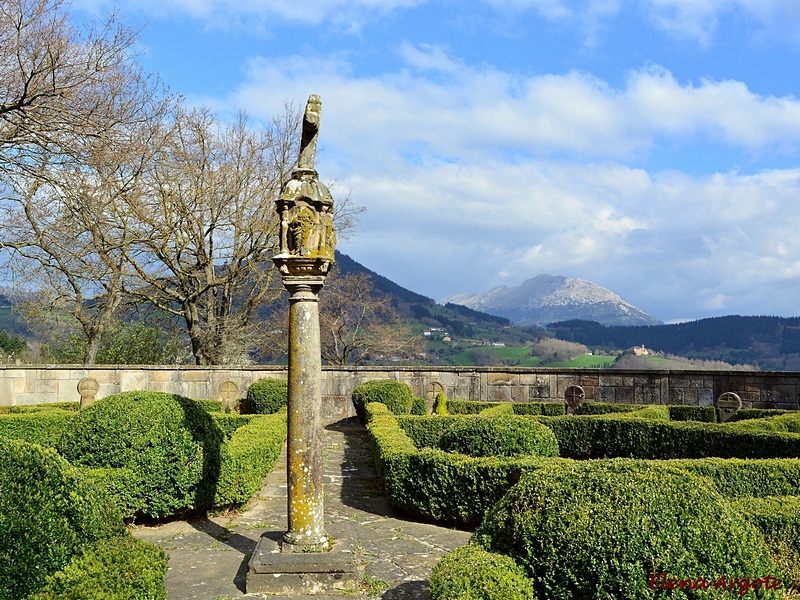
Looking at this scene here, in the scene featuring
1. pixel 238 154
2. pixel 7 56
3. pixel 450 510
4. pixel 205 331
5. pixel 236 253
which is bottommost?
pixel 450 510

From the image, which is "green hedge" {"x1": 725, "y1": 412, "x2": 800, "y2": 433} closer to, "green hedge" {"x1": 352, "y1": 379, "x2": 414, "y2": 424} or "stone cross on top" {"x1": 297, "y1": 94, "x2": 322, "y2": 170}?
"green hedge" {"x1": 352, "y1": 379, "x2": 414, "y2": 424}

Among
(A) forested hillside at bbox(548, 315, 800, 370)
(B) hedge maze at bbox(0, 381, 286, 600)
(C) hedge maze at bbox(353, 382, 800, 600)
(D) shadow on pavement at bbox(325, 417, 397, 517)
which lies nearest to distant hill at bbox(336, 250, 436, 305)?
(A) forested hillside at bbox(548, 315, 800, 370)

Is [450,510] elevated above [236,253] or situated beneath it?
situated beneath

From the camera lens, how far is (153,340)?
2883 centimetres

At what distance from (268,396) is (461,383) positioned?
17.7ft

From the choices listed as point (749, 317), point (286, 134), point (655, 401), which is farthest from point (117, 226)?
point (749, 317)

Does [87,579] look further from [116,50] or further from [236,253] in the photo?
[236,253]

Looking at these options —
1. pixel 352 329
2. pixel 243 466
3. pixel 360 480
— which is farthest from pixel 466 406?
pixel 352 329

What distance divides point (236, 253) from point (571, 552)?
69.7ft

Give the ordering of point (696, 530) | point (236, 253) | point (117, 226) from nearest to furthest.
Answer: point (696, 530), point (117, 226), point (236, 253)

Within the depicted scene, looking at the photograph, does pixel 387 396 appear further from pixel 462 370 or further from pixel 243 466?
pixel 243 466

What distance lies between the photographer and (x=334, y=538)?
20.3 feet

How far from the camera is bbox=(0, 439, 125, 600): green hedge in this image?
4.65m

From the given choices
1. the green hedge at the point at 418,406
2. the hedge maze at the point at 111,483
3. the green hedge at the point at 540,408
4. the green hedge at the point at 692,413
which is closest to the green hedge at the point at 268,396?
the green hedge at the point at 418,406
